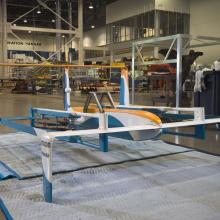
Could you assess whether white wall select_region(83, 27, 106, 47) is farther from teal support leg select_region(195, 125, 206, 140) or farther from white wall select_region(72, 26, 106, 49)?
teal support leg select_region(195, 125, 206, 140)

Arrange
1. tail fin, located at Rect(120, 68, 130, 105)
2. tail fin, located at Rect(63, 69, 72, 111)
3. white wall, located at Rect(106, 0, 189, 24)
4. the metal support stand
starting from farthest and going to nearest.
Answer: white wall, located at Rect(106, 0, 189, 24) → tail fin, located at Rect(63, 69, 72, 111) → tail fin, located at Rect(120, 68, 130, 105) → the metal support stand

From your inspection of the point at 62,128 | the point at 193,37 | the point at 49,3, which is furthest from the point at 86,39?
the point at 62,128

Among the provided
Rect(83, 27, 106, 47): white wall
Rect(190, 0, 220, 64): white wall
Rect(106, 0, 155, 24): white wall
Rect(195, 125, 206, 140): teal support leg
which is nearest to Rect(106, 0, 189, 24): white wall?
Rect(106, 0, 155, 24): white wall

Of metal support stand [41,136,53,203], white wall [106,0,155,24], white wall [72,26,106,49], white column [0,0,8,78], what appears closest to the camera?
metal support stand [41,136,53,203]

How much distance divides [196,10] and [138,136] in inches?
894

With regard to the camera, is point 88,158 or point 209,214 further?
point 88,158

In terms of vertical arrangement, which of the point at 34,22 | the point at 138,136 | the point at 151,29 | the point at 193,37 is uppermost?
the point at 34,22

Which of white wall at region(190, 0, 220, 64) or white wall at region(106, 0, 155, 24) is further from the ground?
white wall at region(106, 0, 155, 24)

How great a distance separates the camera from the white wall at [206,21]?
2269 cm

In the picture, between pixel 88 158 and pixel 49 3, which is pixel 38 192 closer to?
pixel 88 158

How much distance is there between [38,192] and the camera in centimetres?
313

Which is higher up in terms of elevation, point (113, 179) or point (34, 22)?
point (34, 22)

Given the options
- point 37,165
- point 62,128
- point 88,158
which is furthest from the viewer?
point 62,128

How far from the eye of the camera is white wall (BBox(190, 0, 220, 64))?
74.4 feet
